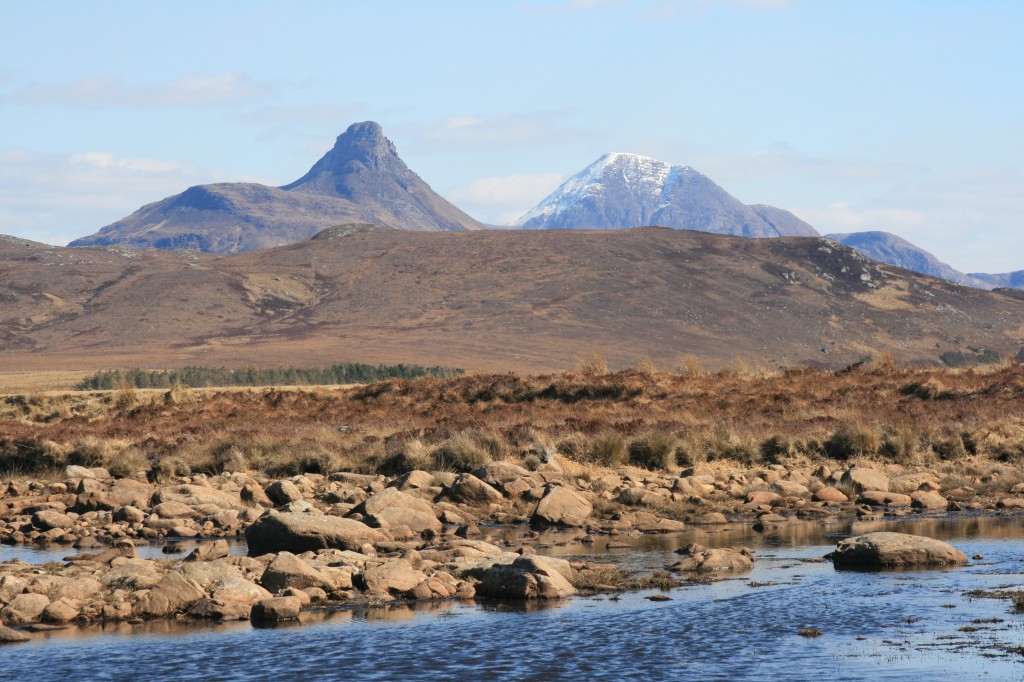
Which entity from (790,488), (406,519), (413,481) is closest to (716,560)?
(406,519)

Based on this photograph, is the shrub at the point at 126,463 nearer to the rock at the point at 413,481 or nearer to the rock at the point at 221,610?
the rock at the point at 413,481

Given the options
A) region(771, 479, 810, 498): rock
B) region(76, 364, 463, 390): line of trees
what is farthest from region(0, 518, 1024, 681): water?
region(76, 364, 463, 390): line of trees

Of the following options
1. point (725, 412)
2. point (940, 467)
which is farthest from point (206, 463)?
point (940, 467)

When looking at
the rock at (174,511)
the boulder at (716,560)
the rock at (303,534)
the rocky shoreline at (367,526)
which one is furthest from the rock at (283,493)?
the boulder at (716,560)

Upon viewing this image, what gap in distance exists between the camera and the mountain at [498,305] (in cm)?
13850

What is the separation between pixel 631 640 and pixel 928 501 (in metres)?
12.8

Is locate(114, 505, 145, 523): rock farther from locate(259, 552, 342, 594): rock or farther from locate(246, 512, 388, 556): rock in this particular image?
locate(259, 552, 342, 594): rock

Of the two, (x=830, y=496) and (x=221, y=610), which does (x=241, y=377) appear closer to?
(x=830, y=496)

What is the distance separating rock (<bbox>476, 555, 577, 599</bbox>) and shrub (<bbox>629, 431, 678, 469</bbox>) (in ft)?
44.4

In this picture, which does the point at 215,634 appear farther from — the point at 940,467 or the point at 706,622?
the point at 940,467

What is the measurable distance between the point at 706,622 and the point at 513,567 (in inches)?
122

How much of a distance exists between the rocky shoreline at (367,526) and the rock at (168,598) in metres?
0.02

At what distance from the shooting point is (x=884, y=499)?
25609 mm

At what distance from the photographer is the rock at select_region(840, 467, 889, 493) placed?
26406mm
